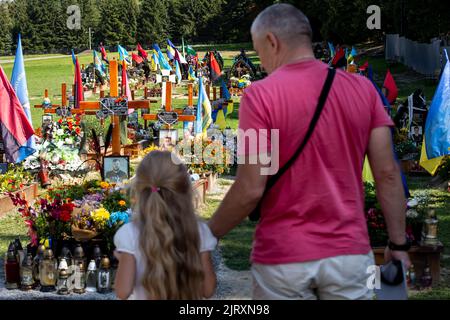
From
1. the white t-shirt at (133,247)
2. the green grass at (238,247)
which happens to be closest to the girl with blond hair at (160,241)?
the white t-shirt at (133,247)

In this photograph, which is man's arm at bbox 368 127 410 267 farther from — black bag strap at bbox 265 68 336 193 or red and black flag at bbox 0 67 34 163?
red and black flag at bbox 0 67 34 163

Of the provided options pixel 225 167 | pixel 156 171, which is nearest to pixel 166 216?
pixel 156 171

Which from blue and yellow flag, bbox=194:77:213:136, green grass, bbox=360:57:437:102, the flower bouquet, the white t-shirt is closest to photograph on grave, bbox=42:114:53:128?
blue and yellow flag, bbox=194:77:213:136

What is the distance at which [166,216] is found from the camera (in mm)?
3521

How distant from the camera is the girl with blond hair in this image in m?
3.49

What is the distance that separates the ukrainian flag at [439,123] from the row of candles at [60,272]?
5518mm

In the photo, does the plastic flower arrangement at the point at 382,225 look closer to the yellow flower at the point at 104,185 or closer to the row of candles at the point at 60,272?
the row of candles at the point at 60,272

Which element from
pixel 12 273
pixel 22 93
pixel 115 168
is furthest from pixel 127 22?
pixel 12 273

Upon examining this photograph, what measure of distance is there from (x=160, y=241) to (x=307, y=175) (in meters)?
0.69

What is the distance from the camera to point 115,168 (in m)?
10.2

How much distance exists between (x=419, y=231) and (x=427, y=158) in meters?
3.79

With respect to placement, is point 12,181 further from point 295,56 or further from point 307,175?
point 307,175
